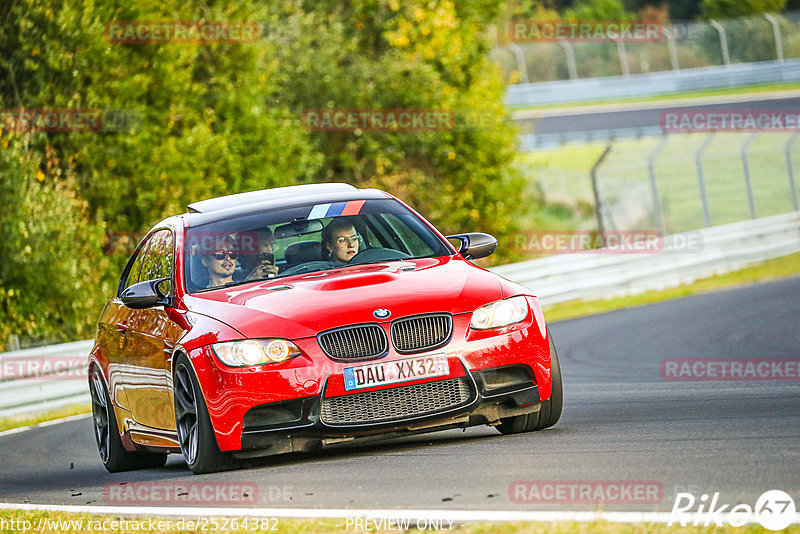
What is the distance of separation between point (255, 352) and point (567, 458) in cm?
171

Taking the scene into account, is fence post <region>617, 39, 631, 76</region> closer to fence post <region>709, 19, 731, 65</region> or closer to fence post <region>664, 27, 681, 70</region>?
fence post <region>664, 27, 681, 70</region>

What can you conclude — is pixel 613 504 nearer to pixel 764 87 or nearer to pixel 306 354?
pixel 306 354

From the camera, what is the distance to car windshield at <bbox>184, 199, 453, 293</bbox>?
8.09 m

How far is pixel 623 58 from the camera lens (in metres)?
49.0

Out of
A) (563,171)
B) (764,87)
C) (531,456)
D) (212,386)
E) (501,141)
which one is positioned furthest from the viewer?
(764,87)

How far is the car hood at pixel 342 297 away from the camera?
23.1 ft

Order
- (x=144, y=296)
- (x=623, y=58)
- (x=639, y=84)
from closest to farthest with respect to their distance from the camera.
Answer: (x=144, y=296), (x=623, y=58), (x=639, y=84)

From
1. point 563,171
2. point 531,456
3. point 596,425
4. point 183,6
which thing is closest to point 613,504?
point 531,456

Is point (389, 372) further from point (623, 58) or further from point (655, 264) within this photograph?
point (623, 58)

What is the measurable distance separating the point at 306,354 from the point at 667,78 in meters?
43.4

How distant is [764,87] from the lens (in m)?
46.2

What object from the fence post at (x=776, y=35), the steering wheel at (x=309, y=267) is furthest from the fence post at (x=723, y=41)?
the steering wheel at (x=309, y=267)

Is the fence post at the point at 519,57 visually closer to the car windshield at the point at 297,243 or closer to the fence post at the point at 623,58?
the fence post at the point at 623,58

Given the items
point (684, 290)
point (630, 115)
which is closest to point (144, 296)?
point (684, 290)
